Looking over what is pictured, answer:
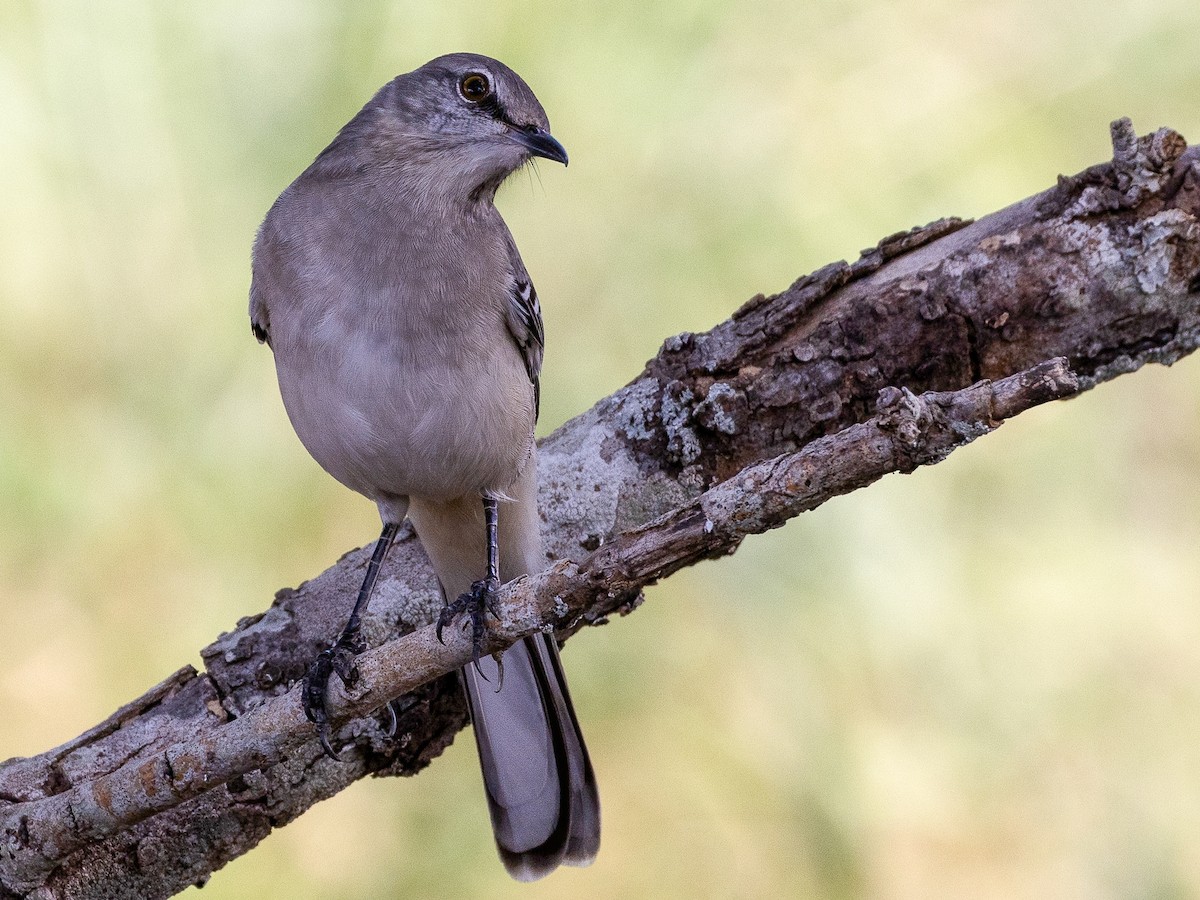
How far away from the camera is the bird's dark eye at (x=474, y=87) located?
12.8 ft

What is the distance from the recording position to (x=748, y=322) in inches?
154

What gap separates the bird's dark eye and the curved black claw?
1533 millimetres

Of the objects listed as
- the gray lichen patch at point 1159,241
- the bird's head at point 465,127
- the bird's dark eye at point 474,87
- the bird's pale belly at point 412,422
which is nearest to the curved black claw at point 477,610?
the bird's pale belly at point 412,422

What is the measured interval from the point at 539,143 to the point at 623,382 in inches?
63.1

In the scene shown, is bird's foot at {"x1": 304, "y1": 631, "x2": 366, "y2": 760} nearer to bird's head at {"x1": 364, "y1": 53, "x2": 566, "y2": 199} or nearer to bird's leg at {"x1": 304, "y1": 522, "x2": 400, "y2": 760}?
bird's leg at {"x1": 304, "y1": 522, "x2": 400, "y2": 760}

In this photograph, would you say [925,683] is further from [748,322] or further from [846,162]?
[846,162]

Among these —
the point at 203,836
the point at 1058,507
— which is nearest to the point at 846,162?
the point at 1058,507

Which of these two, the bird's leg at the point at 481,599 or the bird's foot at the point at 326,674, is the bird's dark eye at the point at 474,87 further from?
the bird's foot at the point at 326,674

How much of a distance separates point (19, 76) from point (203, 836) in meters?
3.43

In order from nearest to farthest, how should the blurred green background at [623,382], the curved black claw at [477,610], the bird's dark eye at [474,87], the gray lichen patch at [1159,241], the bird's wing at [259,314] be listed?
the curved black claw at [477,610], the gray lichen patch at [1159,241], the bird's wing at [259,314], the bird's dark eye at [474,87], the blurred green background at [623,382]

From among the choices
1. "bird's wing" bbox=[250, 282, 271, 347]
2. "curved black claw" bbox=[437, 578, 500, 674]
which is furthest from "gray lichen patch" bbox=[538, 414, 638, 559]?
"bird's wing" bbox=[250, 282, 271, 347]

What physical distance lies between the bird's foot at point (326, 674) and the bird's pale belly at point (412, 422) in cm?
49

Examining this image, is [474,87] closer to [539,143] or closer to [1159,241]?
[539,143]

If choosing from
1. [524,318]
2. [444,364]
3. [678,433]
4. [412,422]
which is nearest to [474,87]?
[524,318]
